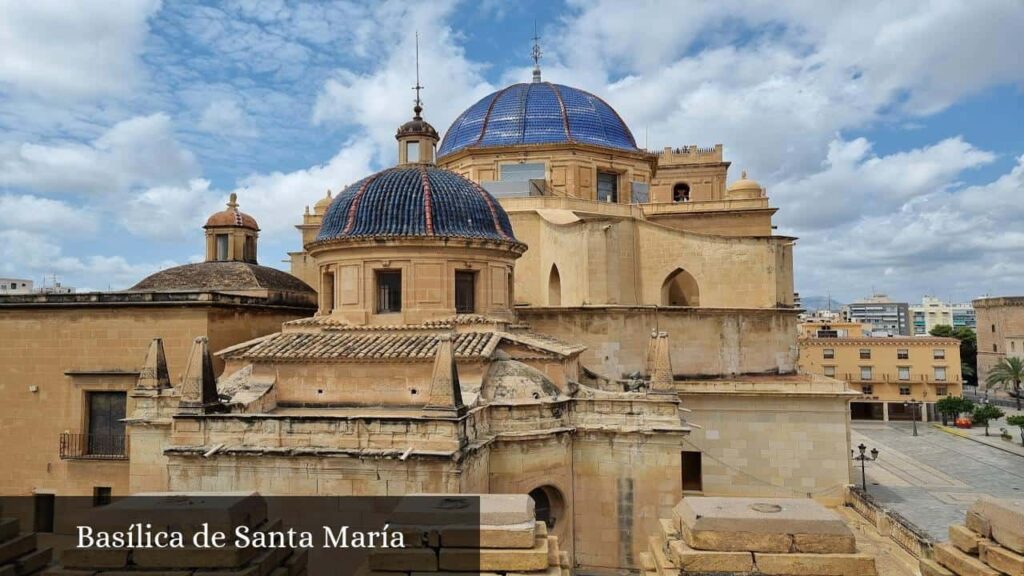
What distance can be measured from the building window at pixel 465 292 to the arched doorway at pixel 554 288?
624cm

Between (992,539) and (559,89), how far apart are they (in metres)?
27.4

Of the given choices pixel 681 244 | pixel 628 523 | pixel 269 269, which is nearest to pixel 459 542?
pixel 628 523

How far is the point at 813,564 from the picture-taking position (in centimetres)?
451

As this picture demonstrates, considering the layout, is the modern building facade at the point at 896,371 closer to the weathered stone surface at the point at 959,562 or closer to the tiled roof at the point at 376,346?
the tiled roof at the point at 376,346

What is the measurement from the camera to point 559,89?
29578 millimetres

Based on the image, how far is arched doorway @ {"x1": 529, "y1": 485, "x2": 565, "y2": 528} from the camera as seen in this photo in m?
14.3

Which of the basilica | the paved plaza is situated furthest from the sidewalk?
the basilica

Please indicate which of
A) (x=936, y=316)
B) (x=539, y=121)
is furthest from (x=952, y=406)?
(x=936, y=316)

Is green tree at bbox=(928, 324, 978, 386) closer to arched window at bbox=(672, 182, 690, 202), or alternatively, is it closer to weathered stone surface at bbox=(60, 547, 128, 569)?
arched window at bbox=(672, 182, 690, 202)

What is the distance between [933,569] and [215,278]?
78.7ft

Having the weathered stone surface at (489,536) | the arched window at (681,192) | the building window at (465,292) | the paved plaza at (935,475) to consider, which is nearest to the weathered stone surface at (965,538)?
the weathered stone surface at (489,536)

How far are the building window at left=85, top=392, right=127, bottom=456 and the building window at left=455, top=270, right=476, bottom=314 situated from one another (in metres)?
10.5

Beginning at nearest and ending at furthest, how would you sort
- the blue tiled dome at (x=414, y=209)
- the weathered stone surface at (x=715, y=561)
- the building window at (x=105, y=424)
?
the weathered stone surface at (x=715, y=561)
the blue tiled dome at (x=414, y=209)
the building window at (x=105, y=424)

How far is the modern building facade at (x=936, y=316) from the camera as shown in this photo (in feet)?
494
